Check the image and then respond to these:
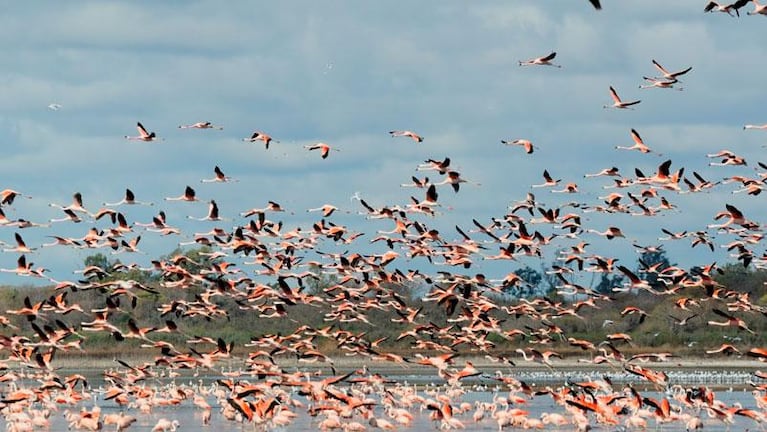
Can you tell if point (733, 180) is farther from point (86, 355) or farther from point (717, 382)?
point (86, 355)

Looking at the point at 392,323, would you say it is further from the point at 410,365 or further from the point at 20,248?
the point at 20,248

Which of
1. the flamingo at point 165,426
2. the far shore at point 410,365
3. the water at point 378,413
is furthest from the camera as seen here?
the far shore at point 410,365

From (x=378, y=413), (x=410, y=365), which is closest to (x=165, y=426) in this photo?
(x=378, y=413)

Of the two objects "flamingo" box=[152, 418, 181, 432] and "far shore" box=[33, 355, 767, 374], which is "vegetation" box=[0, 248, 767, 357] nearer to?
"far shore" box=[33, 355, 767, 374]

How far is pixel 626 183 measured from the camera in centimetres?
4494

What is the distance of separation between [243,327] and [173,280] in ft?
110

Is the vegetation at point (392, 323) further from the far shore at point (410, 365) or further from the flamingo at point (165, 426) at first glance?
the flamingo at point (165, 426)

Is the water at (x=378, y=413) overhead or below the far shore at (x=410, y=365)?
overhead

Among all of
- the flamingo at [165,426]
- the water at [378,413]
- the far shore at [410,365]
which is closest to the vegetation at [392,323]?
the far shore at [410,365]

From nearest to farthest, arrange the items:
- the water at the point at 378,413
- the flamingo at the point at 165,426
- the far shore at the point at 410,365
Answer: the flamingo at the point at 165,426 → the water at the point at 378,413 → the far shore at the point at 410,365

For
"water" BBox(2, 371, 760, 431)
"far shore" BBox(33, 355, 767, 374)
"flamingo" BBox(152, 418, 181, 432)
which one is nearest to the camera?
"flamingo" BBox(152, 418, 181, 432)

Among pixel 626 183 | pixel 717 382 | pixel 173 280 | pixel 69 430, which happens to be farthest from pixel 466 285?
pixel 717 382

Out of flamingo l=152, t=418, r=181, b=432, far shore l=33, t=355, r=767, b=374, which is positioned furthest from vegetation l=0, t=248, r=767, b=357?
flamingo l=152, t=418, r=181, b=432

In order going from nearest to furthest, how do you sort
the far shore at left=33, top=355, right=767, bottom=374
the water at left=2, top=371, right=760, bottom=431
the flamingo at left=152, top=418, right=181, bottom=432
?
the flamingo at left=152, top=418, right=181, bottom=432 < the water at left=2, top=371, right=760, bottom=431 < the far shore at left=33, top=355, right=767, bottom=374
